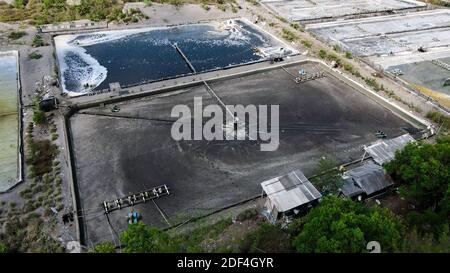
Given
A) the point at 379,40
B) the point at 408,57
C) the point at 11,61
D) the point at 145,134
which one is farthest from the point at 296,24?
the point at 11,61

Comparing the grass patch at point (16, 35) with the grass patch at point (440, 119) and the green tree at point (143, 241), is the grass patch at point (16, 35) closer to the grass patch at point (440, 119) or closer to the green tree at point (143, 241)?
the green tree at point (143, 241)

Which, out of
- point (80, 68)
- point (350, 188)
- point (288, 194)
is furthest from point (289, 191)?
point (80, 68)

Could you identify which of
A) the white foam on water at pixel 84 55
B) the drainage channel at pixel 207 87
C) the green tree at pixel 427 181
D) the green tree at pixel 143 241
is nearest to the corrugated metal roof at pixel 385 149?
the green tree at pixel 427 181

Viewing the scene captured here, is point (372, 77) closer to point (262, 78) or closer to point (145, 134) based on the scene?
point (262, 78)

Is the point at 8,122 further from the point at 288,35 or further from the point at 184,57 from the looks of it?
the point at 288,35

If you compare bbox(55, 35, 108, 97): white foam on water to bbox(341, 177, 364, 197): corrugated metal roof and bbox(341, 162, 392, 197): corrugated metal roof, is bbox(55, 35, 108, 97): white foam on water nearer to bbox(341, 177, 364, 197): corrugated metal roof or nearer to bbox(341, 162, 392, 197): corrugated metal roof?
bbox(341, 177, 364, 197): corrugated metal roof

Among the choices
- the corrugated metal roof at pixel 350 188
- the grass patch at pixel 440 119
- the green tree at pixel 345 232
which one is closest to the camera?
the green tree at pixel 345 232

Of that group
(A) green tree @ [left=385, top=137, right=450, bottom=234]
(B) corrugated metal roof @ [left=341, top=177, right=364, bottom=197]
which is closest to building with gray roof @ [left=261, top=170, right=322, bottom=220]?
(B) corrugated metal roof @ [left=341, top=177, right=364, bottom=197]
